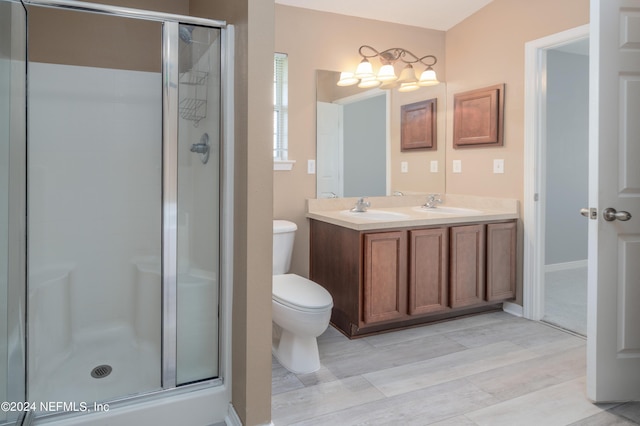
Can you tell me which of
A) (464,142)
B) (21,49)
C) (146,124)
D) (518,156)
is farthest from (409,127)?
(21,49)

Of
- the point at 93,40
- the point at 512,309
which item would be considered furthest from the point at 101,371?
the point at 512,309

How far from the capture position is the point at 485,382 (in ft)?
7.70

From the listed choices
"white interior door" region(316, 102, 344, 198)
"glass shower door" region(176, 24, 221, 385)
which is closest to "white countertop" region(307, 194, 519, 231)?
"white interior door" region(316, 102, 344, 198)

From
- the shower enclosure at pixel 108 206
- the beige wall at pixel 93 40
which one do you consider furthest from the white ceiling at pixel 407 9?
the shower enclosure at pixel 108 206

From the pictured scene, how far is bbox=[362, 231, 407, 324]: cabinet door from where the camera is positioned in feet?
9.37

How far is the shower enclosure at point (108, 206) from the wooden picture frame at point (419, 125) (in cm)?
202

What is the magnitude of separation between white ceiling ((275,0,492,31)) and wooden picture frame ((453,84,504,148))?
2.10 ft

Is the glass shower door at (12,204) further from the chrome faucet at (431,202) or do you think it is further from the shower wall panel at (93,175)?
the chrome faucet at (431,202)

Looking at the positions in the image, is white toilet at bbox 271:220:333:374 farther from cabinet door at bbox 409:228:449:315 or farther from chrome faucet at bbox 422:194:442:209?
chrome faucet at bbox 422:194:442:209

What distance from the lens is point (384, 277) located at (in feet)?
9.55

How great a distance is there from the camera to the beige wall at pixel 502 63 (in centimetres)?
312

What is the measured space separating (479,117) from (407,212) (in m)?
0.98

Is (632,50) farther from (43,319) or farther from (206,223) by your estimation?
(43,319)

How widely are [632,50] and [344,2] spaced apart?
76.4 inches
